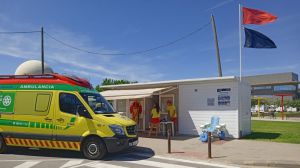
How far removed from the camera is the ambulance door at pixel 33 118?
11133mm

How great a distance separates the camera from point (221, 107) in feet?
55.3

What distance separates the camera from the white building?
1650 centimetres

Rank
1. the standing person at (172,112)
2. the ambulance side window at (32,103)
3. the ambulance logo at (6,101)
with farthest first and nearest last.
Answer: the standing person at (172,112)
the ambulance logo at (6,101)
the ambulance side window at (32,103)

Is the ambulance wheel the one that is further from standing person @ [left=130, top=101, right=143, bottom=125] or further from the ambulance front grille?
standing person @ [left=130, top=101, right=143, bottom=125]

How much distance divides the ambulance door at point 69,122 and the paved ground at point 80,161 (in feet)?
1.97

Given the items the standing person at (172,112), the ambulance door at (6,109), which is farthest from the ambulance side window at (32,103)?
the standing person at (172,112)

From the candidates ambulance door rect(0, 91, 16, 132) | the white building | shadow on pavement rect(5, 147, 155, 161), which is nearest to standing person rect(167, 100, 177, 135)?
the white building

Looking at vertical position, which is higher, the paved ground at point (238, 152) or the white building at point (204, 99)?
the white building at point (204, 99)

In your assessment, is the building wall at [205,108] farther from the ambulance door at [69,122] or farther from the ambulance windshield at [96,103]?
the ambulance door at [69,122]

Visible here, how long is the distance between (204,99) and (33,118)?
943cm

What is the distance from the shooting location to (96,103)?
11.6 m

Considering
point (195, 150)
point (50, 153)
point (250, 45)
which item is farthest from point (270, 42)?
point (50, 153)

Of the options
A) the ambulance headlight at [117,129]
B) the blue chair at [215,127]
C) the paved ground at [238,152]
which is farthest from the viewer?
the blue chair at [215,127]

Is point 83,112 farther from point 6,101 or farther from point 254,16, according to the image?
point 254,16
